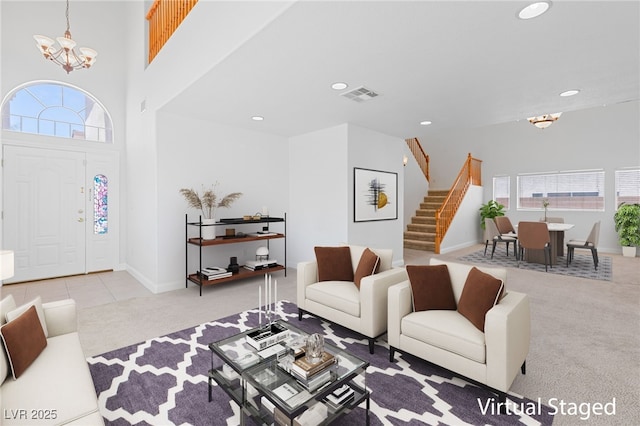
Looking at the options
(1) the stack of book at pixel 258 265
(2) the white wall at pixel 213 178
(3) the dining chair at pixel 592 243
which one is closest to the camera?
(2) the white wall at pixel 213 178

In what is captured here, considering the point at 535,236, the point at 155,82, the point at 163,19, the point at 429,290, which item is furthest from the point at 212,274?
the point at 535,236

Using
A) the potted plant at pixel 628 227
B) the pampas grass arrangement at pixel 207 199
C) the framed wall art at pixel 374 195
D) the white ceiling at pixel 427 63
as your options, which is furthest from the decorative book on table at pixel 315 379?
the potted plant at pixel 628 227

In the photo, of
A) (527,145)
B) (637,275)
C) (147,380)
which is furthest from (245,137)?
(527,145)

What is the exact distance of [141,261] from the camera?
16.5 ft

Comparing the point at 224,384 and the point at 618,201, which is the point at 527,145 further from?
the point at 224,384

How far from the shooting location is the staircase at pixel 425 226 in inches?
324

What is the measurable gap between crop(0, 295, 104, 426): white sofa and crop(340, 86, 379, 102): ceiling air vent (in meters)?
3.44

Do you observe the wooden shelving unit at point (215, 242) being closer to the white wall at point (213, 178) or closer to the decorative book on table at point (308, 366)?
the white wall at point (213, 178)

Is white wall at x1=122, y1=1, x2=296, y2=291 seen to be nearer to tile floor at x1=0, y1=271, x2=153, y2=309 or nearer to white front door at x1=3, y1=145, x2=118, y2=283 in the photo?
tile floor at x1=0, y1=271, x2=153, y2=309

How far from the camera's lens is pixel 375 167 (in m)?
5.67

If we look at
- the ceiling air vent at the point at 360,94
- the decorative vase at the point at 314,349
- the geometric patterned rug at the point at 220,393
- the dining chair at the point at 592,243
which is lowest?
the geometric patterned rug at the point at 220,393

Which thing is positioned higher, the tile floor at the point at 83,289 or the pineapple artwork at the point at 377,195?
the pineapple artwork at the point at 377,195

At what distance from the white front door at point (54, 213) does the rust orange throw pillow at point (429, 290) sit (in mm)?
5673

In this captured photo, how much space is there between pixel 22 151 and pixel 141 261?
8.25 feet
